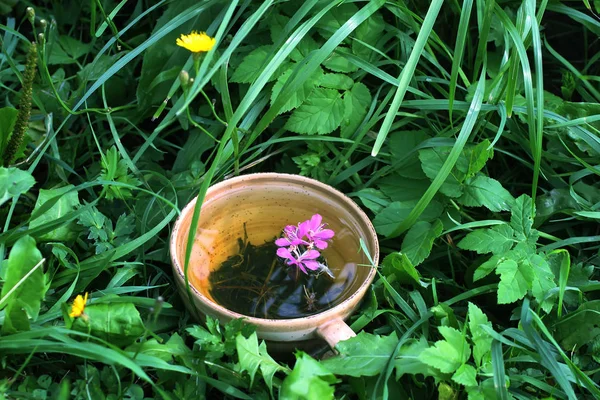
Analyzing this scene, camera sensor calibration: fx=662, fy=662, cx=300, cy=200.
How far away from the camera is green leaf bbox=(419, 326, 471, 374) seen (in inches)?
48.3

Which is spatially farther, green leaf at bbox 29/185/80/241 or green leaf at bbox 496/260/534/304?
green leaf at bbox 29/185/80/241

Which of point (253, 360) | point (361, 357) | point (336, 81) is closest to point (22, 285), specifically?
point (253, 360)

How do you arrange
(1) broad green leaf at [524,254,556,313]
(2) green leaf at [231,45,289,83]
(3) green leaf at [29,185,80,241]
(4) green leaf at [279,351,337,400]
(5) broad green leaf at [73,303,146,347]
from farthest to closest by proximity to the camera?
(2) green leaf at [231,45,289,83]
(3) green leaf at [29,185,80,241]
(1) broad green leaf at [524,254,556,313]
(5) broad green leaf at [73,303,146,347]
(4) green leaf at [279,351,337,400]

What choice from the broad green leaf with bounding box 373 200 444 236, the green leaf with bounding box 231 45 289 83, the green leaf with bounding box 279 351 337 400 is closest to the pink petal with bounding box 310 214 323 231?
the broad green leaf with bounding box 373 200 444 236

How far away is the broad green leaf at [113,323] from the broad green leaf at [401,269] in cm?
56

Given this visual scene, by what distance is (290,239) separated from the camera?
1621mm

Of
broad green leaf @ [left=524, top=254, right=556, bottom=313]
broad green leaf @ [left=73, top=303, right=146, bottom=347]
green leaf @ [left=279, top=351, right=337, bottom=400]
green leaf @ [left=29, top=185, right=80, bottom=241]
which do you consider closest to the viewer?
green leaf @ [left=279, top=351, right=337, bottom=400]

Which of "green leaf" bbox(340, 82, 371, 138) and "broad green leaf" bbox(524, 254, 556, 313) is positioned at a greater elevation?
"green leaf" bbox(340, 82, 371, 138)

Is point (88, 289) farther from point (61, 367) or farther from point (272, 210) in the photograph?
point (272, 210)

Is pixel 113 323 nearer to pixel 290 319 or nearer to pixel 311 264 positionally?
pixel 290 319

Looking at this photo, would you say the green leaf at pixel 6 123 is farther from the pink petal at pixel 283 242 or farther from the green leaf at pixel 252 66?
the pink petal at pixel 283 242

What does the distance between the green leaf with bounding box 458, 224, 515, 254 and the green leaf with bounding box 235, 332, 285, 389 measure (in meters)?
0.52

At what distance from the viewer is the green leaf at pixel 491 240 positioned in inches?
57.4

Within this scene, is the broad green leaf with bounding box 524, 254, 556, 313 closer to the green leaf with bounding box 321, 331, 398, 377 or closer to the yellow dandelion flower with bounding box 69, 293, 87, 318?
the green leaf with bounding box 321, 331, 398, 377
